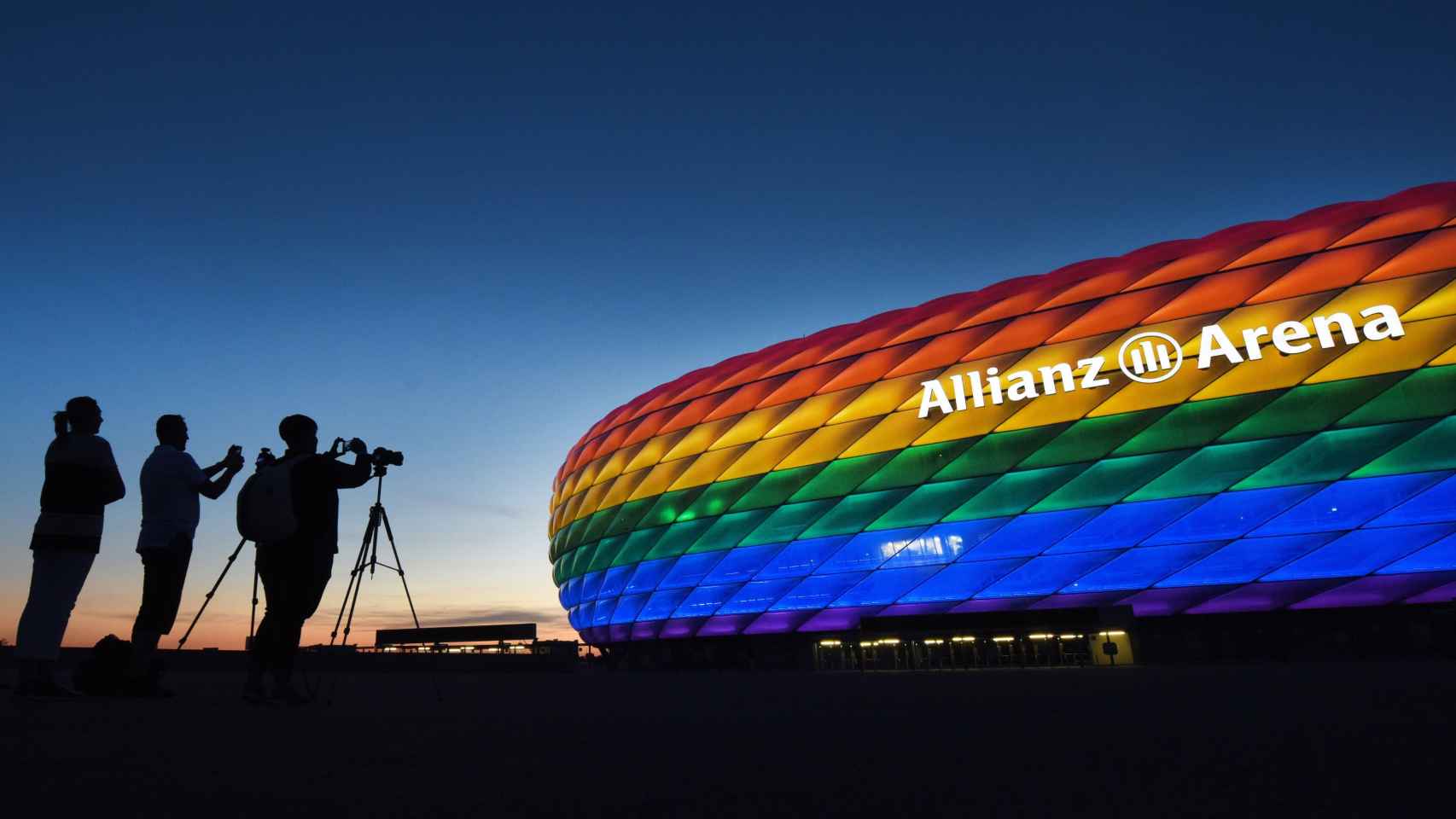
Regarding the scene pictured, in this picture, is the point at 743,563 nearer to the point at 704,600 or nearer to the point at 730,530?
the point at 730,530

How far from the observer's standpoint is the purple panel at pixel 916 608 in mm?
16438

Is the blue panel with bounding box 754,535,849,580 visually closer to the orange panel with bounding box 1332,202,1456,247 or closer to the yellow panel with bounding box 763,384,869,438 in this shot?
the yellow panel with bounding box 763,384,869,438

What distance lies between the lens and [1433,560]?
1278 cm

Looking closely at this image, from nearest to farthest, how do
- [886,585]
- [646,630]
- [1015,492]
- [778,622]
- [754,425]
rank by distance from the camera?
[1015,492], [886,585], [778,622], [754,425], [646,630]

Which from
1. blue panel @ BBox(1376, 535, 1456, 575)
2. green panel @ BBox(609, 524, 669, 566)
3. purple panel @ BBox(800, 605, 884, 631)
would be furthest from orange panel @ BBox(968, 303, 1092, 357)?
green panel @ BBox(609, 524, 669, 566)

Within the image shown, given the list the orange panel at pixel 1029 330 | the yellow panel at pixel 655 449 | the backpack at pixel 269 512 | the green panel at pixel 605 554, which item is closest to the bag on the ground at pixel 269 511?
the backpack at pixel 269 512

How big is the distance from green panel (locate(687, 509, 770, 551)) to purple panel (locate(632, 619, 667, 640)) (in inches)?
112

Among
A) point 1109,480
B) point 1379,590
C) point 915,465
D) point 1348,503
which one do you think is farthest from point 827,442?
point 1379,590

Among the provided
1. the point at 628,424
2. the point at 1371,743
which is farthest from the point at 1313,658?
the point at 628,424

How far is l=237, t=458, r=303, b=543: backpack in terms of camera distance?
15.2 feet

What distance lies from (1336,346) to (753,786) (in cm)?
1556

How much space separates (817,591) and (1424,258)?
1276 cm

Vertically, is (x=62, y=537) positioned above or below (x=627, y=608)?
below

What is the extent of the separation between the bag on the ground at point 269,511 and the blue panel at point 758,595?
1476cm
